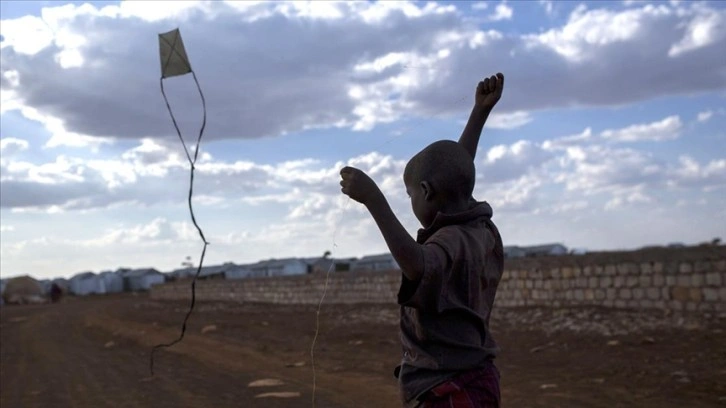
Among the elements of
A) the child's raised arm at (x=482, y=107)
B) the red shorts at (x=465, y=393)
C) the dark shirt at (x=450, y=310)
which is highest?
the child's raised arm at (x=482, y=107)

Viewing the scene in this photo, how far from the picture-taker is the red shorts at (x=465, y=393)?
269cm

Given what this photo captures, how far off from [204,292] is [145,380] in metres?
35.6

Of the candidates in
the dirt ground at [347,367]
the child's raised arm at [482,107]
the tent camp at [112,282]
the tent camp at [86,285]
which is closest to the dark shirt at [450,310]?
the child's raised arm at [482,107]

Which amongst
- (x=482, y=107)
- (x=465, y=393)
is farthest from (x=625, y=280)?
(x=465, y=393)

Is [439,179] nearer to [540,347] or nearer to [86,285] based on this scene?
[540,347]

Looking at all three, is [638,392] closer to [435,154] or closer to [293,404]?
[293,404]

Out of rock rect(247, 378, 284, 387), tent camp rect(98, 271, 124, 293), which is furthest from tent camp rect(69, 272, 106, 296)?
rock rect(247, 378, 284, 387)

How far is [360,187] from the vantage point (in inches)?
98.0

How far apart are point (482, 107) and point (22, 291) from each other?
73.5m

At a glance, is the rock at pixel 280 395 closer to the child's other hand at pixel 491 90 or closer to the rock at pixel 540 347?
the rock at pixel 540 347

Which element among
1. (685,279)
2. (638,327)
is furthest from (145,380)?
(685,279)

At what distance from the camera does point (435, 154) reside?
2.73m

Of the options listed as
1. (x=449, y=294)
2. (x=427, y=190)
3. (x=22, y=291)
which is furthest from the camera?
(x=22, y=291)

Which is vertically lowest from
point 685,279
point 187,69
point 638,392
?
point 638,392
